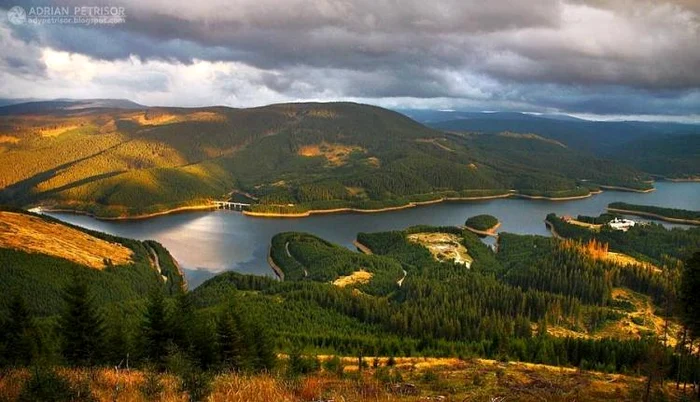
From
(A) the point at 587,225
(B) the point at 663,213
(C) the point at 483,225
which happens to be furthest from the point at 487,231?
(B) the point at 663,213

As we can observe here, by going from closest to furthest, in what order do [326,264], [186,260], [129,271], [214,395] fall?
[214,395]
[129,271]
[326,264]
[186,260]

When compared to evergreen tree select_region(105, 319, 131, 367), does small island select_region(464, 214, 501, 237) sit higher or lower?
lower

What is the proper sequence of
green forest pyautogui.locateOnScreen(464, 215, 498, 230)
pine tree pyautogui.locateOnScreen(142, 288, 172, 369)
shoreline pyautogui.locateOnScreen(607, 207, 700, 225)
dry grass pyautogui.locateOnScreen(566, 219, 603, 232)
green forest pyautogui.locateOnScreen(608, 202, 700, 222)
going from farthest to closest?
green forest pyautogui.locateOnScreen(608, 202, 700, 222), shoreline pyautogui.locateOnScreen(607, 207, 700, 225), green forest pyautogui.locateOnScreen(464, 215, 498, 230), dry grass pyautogui.locateOnScreen(566, 219, 603, 232), pine tree pyautogui.locateOnScreen(142, 288, 172, 369)

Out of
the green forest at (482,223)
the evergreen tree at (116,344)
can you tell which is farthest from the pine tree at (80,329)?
the green forest at (482,223)

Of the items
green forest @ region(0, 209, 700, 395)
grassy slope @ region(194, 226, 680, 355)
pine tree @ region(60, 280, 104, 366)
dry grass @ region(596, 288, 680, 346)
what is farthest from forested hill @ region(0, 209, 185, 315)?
dry grass @ region(596, 288, 680, 346)

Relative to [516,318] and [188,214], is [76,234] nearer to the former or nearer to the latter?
[188,214]

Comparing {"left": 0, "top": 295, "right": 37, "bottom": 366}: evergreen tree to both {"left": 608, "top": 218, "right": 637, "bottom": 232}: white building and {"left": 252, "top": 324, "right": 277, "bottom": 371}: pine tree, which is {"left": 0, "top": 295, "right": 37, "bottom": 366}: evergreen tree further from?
{"left": 608, "top": 218, "right": 637, "bottom": 232}: white building

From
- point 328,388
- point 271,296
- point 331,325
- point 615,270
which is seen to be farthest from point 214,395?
point 615,270
